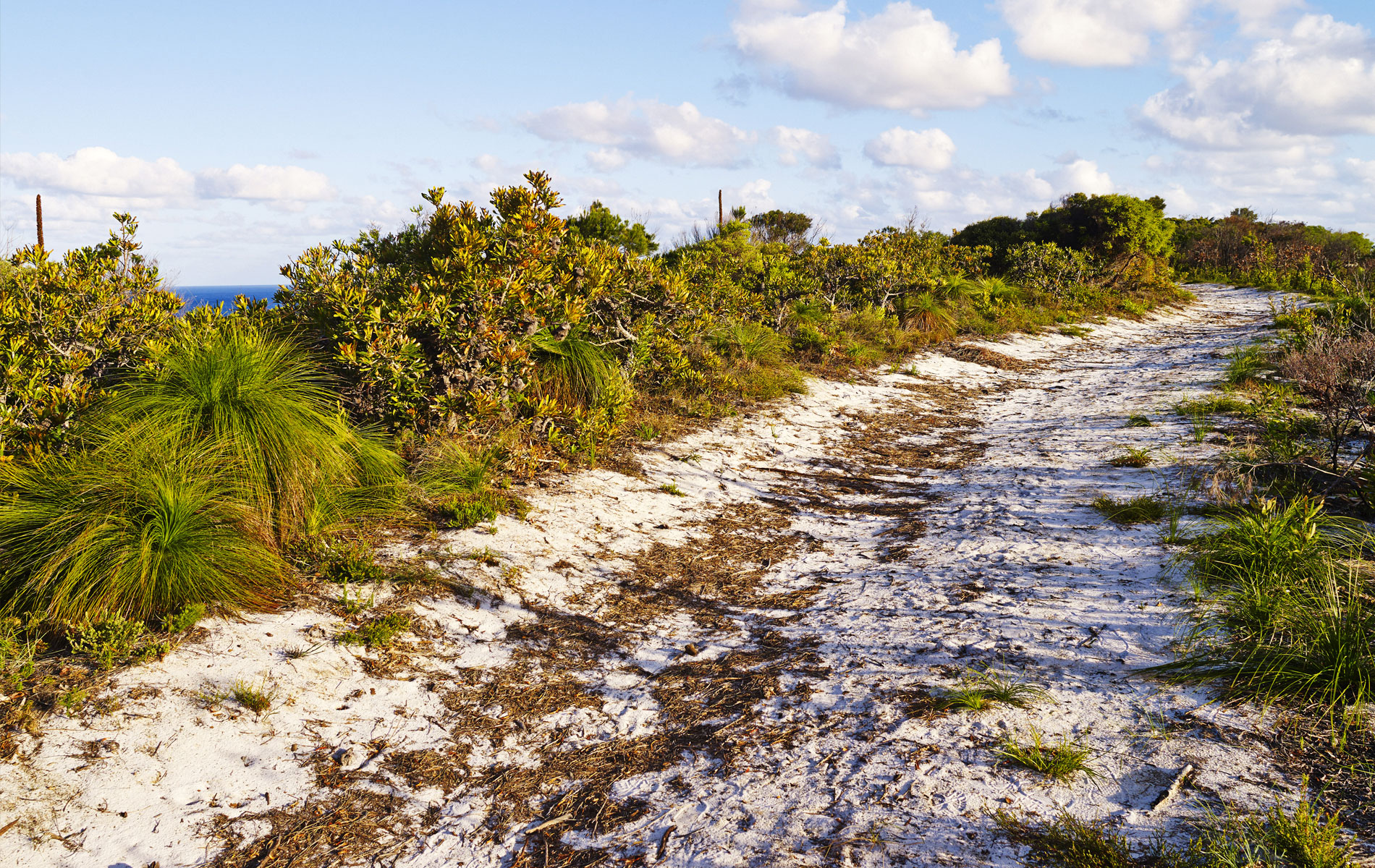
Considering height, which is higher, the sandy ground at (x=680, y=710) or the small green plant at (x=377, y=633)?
the small green plant at (x=377, y=633)

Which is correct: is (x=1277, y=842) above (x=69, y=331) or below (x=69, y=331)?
below

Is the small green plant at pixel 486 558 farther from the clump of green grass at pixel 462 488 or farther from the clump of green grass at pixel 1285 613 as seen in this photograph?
the clump of green grass at pixel 1285 613

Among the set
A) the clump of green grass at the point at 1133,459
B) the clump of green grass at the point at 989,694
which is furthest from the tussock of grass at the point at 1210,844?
the clump of green grass at the point at 1133,459

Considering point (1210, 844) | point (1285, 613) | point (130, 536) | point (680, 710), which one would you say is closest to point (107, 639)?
point (130, 536)

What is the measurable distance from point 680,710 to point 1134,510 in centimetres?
397

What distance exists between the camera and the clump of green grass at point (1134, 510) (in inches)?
214

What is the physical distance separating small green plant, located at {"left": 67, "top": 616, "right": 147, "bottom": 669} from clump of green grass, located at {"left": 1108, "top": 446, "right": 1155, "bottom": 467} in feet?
25.4

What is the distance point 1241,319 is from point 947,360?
12.1 metres

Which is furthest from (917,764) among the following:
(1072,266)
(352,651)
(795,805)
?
(1072,266)

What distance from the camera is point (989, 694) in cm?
347

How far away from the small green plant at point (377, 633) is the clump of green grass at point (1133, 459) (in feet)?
21.5

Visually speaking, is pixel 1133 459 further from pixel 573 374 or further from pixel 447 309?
pixel 447 309

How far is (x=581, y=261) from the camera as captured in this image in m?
7.01

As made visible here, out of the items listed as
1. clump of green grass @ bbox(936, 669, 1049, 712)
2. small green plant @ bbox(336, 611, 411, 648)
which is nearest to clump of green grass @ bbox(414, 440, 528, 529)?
small green plant @ bbox(336, 611, 411, 648)
